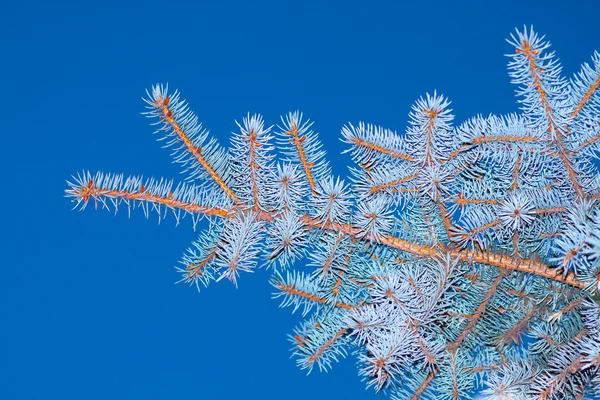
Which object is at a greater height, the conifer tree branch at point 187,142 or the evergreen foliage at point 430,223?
the conifer tree branch at point 187,142

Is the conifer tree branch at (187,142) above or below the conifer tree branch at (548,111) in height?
above

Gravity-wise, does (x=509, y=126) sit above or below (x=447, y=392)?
above

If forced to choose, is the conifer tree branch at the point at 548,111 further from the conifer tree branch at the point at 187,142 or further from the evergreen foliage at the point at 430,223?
the conifer tree branch at the point at 187,142

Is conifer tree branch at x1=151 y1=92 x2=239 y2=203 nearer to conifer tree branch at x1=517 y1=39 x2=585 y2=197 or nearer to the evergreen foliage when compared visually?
the evergreen foliage

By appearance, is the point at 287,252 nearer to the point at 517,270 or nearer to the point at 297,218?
the point at 297,218

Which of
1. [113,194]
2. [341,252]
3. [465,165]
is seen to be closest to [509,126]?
[465,165]

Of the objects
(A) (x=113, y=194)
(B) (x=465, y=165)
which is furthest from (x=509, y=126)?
(A) (x=113, y=194)

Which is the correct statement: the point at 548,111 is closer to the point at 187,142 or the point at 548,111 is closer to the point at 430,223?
the point at 430,223

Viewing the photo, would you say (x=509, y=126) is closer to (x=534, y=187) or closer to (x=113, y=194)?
(x=534, y=187)

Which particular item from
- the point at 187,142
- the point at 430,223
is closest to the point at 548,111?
the point at 430,223

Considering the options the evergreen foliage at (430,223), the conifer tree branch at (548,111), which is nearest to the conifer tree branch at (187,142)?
the evergreen foliage at (430,223)
